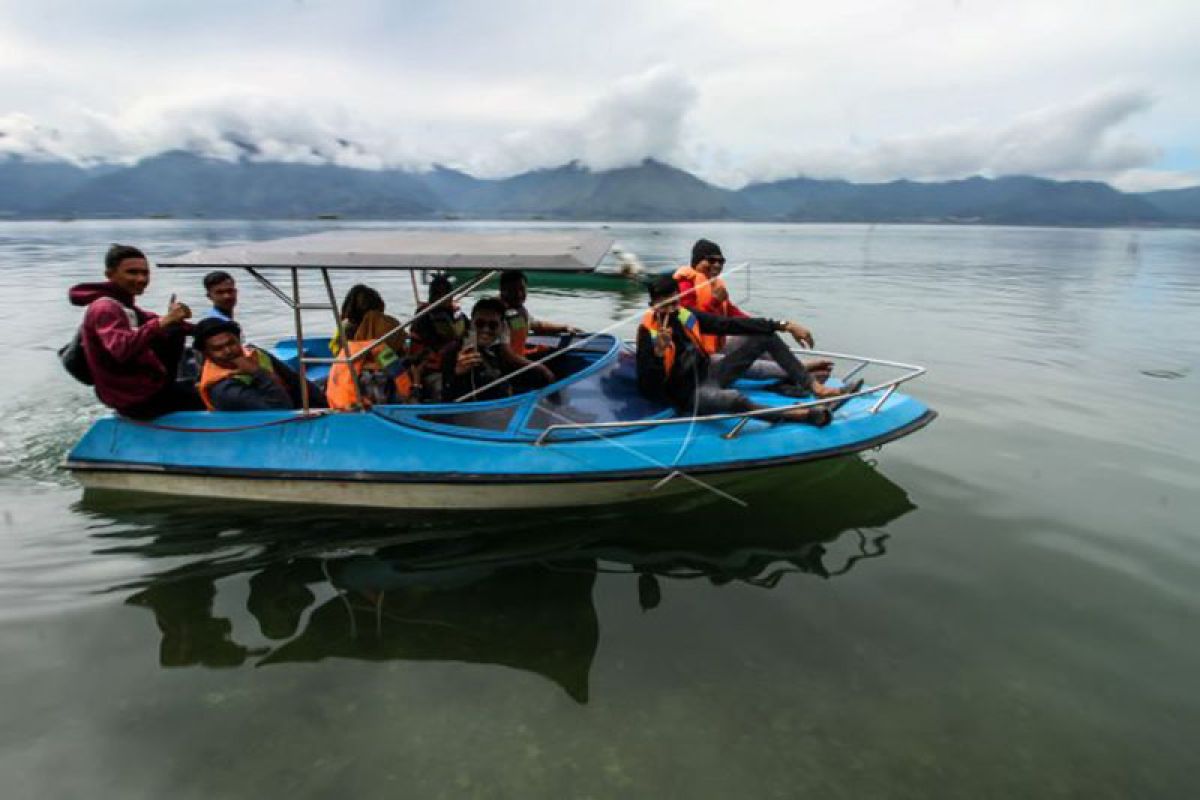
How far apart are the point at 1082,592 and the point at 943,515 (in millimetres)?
1457

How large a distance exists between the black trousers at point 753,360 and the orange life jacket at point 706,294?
0.26 m

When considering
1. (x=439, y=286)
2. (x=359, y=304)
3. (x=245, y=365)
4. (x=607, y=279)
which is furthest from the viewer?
(x=607, y=279)

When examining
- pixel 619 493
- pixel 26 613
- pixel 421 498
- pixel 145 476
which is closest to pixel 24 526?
pixel 145 476

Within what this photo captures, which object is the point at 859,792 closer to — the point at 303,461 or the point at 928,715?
the point at 928,715

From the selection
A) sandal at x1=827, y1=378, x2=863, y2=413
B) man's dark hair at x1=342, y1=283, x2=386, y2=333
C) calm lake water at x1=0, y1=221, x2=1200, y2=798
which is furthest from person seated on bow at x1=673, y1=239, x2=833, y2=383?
man's dark hair at x1=342, y1=283, x2=386, y2=333

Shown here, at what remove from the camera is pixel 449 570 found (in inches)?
220

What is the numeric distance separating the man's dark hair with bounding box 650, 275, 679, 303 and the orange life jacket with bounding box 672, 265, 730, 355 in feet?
1.03

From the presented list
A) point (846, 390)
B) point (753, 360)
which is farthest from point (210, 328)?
point (846, 390)

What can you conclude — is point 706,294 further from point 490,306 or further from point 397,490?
point 397,490

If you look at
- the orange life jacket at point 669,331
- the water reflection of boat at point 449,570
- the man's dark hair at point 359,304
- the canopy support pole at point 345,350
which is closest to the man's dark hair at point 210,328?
the canopy support pole at point 345,350

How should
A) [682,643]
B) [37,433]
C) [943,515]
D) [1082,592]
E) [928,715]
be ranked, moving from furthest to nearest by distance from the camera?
[37,433] < [943,515] < [1082,592] < [682,643] < [928,715]

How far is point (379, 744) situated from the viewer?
12.4 ft

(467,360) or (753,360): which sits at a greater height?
(467,360)

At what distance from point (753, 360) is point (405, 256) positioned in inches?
151
